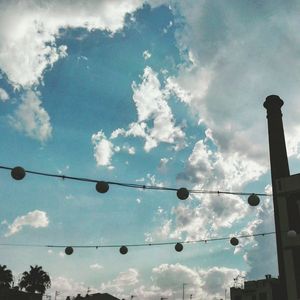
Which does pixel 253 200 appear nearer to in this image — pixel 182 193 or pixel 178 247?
pixel 182 193

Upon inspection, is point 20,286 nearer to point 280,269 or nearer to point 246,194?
point 280,269

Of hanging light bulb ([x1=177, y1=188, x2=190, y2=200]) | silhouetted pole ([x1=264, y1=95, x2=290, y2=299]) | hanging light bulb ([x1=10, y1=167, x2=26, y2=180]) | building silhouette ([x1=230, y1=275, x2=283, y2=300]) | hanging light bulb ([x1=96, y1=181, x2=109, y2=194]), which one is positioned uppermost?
silhouetted pole ([x1=264, y1=95, x2=290, y2=299])

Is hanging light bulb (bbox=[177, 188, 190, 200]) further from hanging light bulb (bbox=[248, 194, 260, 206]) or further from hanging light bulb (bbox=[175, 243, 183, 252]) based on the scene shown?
hanging light bulb (bbox=[175, 243, 183, 252])

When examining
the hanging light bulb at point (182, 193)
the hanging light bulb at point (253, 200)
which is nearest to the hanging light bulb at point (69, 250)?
the hanging light bulb at point (182, 193)

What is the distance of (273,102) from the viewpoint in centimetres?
3369

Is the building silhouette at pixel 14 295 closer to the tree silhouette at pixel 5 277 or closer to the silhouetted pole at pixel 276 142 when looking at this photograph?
the tree silhouette at pixel 5 277

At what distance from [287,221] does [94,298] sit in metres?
52.8

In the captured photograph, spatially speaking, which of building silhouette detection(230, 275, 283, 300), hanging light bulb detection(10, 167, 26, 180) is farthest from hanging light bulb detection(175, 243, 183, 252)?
building silhouette detection(230, 275, 283, 300)

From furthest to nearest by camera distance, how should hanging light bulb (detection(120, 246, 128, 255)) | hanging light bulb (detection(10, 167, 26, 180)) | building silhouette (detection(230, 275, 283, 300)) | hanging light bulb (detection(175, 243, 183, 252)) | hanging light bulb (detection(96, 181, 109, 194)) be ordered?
1. building silhouette (detection(230, 275, 283, 300))
2. hanging light bulb (detection(175, 243, 183, 252))
3. hanging light bulb (detection(120, 246, 128, 255))
4. hanging light bulb (detection(96, 181, 109, 194))
5. hanging light bulb (detection(10, 167, 26, 180))

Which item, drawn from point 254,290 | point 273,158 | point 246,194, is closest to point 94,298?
point 254,290

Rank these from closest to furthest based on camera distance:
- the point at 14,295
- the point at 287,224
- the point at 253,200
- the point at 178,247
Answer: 1. the point at 253,200
2. the point at 178,247
3. the point at 287,224
4. the point at 14,295

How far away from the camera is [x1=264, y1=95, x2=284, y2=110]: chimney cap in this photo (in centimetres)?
3366

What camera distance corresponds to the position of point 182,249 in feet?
72.7

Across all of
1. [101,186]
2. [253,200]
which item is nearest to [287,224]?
[253,200]
